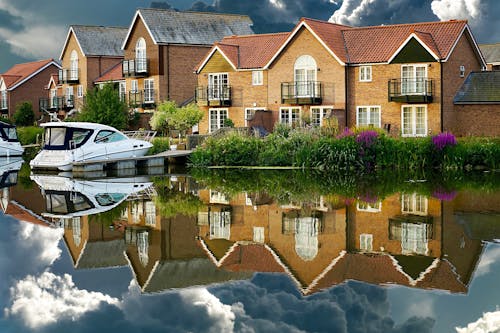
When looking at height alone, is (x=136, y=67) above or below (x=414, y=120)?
above

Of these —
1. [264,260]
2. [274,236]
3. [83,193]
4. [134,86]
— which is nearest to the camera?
[264,260]

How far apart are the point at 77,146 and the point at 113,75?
26.1 metres

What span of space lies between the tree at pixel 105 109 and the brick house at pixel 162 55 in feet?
20.5

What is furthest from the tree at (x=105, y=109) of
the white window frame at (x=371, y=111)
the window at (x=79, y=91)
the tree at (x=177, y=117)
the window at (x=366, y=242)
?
the window at (x=366, y=242)

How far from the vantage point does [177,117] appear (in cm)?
4441

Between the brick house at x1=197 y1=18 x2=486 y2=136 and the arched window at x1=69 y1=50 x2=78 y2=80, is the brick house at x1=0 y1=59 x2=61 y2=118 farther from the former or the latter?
the brick house at x1=197 y1=18 x2=486 y2=136

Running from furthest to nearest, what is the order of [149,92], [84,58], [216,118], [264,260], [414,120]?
[84,58]
[149,92]
[216,118]
[414,120]
[264,260]

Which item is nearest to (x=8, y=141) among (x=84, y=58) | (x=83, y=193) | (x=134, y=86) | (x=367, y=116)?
(x=134, y=86)

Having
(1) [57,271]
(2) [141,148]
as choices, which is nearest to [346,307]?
(1) [57,271]

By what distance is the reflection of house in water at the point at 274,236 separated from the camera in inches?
526

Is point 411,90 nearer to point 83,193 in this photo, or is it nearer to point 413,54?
point 413,54

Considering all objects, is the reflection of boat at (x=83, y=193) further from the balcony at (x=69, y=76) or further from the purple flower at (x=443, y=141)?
the balcony at (x=69, y=76)

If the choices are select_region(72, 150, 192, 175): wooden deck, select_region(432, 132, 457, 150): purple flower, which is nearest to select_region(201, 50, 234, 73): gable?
select_region(72, 150, 192, 175): wooden deck

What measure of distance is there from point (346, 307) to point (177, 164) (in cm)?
2932
